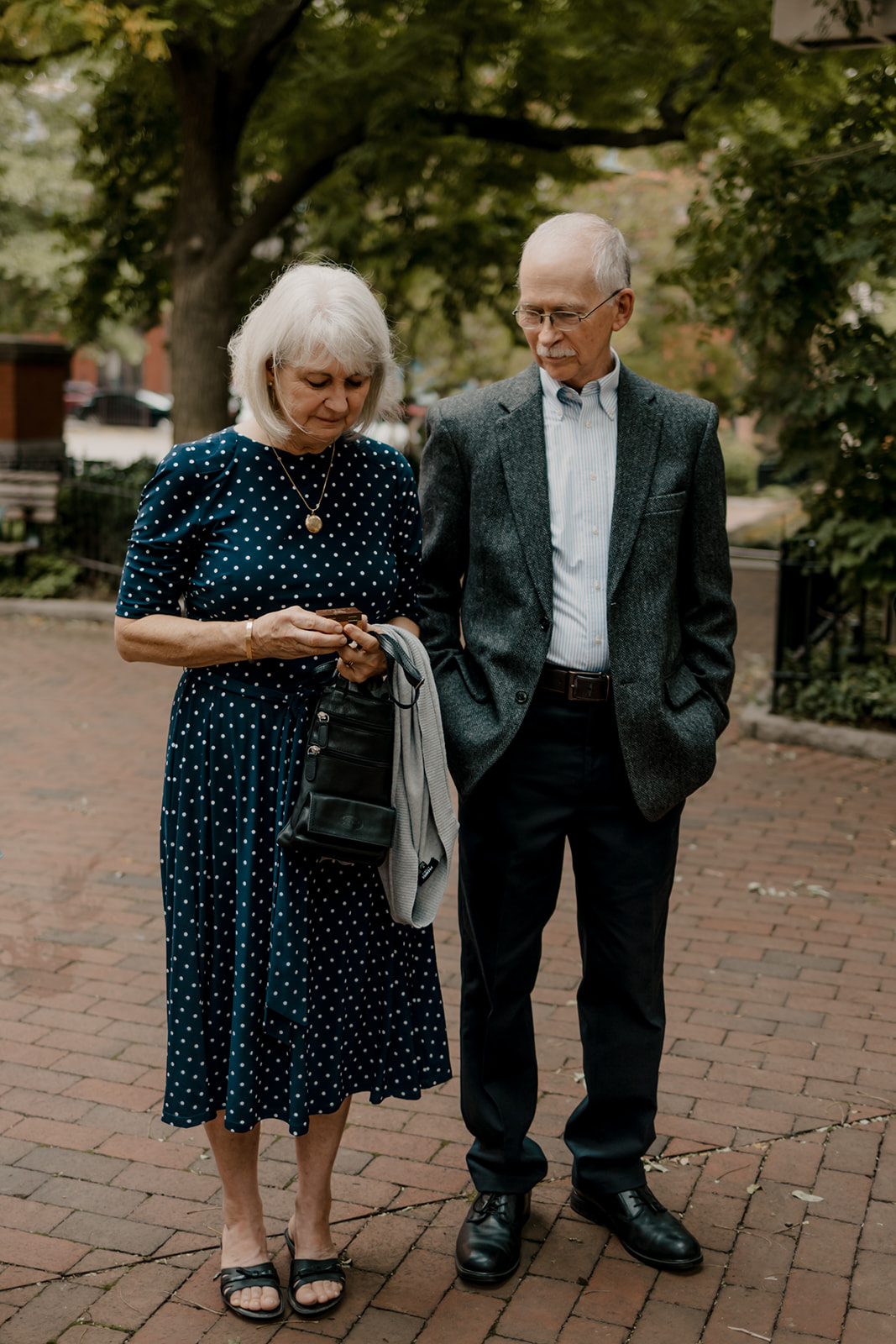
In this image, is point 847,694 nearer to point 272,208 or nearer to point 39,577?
point 272,208

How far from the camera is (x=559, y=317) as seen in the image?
8.74 feet

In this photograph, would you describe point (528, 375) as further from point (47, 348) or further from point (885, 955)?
point (47, 348)

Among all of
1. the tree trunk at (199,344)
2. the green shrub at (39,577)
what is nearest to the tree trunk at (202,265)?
the tree trunk at (199,344)

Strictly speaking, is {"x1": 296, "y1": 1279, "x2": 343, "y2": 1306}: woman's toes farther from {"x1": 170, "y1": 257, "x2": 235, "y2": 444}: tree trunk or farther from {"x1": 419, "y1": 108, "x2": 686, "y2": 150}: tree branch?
{"x1": 419, "y1": 108, "x2": 686, "y2": 150}: tree branch

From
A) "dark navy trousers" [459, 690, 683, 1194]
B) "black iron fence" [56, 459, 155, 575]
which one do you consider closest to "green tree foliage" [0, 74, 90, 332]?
"black iron fence" [56, 459, 155, 575]

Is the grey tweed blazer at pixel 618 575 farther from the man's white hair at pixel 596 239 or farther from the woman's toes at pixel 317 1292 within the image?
the woman's toes at pixel 317 1292

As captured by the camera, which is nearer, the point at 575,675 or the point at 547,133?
the point at 575,675

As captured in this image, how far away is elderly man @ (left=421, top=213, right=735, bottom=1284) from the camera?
2.76 meters

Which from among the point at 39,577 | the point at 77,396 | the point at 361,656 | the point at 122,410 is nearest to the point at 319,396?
the point at 361,656

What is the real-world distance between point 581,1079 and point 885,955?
57.1 inches

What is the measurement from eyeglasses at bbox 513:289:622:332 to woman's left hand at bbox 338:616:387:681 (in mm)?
670

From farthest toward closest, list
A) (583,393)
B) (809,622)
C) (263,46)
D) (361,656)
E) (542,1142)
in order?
(263,46) < (809,622) < (542,1142) < (583,393) < (361,656)

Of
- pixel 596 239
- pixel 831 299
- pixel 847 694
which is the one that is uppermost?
pixel 831 299

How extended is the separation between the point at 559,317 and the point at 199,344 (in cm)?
815
